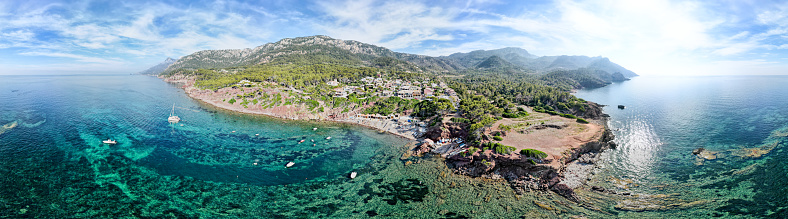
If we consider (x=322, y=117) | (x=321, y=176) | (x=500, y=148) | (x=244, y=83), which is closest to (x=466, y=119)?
(x=500, y=148)

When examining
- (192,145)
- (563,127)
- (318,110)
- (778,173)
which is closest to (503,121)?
(563,127)

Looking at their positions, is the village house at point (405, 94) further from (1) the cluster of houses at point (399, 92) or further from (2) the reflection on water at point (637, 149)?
(2) the reflection on water at point (637, 149)

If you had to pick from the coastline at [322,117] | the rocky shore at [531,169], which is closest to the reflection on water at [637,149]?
the rocky shore at [531,169]

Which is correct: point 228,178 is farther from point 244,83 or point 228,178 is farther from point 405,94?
point 244,83

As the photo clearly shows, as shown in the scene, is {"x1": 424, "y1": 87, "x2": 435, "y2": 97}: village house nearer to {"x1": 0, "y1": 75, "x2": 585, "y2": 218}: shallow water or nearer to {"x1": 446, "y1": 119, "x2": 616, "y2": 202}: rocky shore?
{"x1": 0, "y1": 75, "x2": 585, "y2": 218}: shallow water

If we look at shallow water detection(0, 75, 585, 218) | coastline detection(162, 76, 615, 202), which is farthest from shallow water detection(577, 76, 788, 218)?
shallow water detection(0, 75, 585, 218)

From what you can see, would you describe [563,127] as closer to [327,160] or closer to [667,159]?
[667,159]
